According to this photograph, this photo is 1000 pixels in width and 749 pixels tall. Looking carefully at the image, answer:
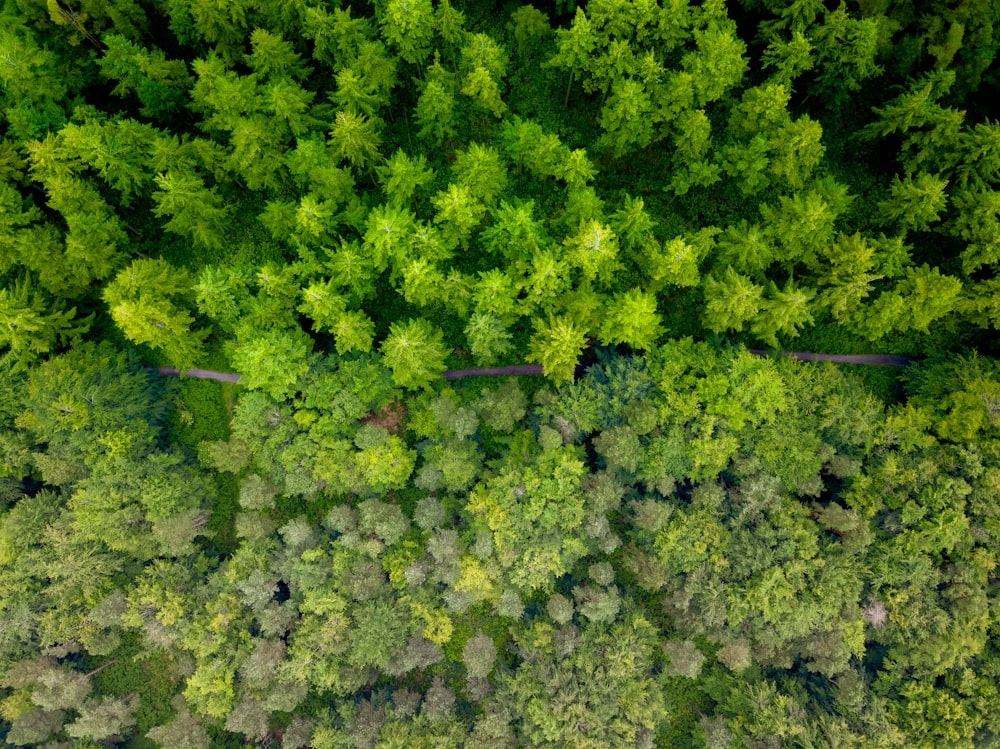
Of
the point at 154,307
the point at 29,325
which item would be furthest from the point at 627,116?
the point at 29,325

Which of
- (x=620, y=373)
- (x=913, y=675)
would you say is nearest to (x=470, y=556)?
(x=620, y=373)

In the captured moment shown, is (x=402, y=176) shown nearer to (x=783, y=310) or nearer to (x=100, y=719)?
(x=783, y=310)

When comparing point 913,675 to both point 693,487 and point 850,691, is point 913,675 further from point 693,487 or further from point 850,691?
point 693,487

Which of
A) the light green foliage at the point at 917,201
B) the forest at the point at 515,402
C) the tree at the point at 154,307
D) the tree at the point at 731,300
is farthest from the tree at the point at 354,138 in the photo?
the light green foliage at the point at 917,201

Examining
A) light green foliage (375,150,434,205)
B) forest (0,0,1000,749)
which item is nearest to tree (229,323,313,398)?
forest (0,0,1000,749)

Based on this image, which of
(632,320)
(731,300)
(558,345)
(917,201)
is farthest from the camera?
(917,201)

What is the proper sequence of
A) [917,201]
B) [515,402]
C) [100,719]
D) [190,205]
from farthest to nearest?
[100,719] → [515,402] → [190,205] → [917,201]

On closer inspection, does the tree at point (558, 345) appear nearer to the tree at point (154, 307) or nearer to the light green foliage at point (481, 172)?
the light green foliage at point (481, 172)
